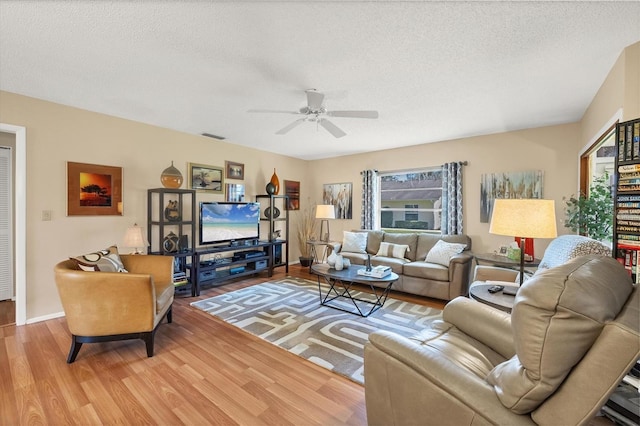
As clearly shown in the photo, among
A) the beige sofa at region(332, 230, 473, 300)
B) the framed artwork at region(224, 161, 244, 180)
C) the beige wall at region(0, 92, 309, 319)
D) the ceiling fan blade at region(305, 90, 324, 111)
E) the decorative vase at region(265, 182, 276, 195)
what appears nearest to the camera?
the ceiling fan blade at region(305, 90, 324, 111)

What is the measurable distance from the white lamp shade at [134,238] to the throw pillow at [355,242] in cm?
315

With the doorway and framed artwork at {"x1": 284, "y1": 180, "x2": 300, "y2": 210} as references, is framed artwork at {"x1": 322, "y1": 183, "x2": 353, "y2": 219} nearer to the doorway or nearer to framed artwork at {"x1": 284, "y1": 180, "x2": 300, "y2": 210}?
framed artwork at {"x1": 284, "y1": 180, "x2": 300, "y2": 210}

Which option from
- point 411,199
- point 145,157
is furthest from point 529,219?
point 145,157

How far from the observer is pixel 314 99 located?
2.61 m

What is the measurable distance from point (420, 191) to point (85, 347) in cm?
509

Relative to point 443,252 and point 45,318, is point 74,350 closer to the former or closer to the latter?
point 45,318

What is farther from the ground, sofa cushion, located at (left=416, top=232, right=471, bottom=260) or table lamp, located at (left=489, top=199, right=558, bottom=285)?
table lamp, located at (left=489, top=199, right=558, bottom=285)

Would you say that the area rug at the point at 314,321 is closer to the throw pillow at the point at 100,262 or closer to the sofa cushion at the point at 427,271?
the sofa cushion at the point at 427,271

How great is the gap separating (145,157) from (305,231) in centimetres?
337

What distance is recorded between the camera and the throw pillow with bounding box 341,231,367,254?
492 cm

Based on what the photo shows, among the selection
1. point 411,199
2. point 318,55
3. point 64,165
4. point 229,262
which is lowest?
point 229,262

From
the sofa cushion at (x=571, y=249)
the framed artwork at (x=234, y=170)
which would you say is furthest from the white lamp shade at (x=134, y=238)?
the sofa cushion at (x=571, y=249)

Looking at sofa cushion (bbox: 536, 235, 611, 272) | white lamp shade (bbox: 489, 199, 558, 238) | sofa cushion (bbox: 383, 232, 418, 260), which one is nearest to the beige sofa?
sofa cushion (bbox: 383, 232, 418, 260)

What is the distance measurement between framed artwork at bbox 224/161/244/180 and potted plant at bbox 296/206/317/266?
1774mm
